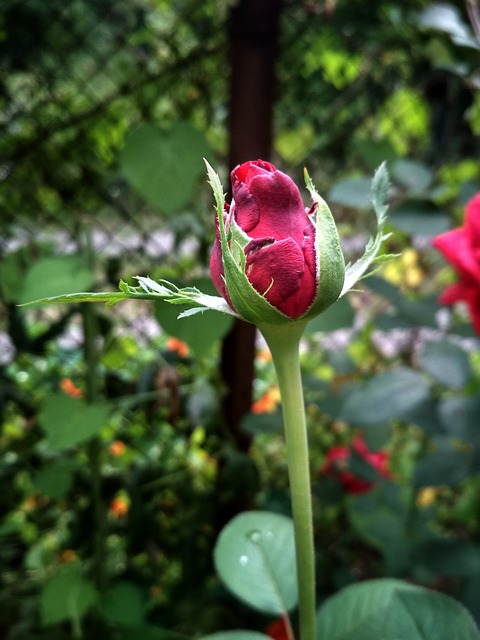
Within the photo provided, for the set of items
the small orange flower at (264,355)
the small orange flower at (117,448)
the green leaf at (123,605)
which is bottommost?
the green leaf at (123,605)

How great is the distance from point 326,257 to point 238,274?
0.03m

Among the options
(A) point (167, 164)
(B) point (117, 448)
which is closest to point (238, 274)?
(A) point (167, 164)

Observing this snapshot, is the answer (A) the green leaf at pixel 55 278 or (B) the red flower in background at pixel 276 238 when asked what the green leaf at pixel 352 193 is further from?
(B) the red flower in background at pixel 276 238

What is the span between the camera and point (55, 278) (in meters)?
0.63

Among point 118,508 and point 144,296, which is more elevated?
point 144,296

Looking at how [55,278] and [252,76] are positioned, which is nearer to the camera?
[55,278]

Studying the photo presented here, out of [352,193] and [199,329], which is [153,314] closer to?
[199,329]

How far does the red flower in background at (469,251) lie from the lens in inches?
23.2

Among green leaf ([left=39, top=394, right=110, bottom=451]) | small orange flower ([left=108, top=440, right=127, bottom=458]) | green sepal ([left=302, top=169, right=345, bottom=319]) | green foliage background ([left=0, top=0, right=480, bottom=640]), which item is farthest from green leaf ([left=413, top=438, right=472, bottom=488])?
green sepal ([left=302, top=169, right=345, bottom=319])

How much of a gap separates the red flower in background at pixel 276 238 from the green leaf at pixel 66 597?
602 millimetres

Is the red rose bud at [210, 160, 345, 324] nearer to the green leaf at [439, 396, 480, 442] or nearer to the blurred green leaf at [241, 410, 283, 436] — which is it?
the green leaf at [439, 396, 480, 442]

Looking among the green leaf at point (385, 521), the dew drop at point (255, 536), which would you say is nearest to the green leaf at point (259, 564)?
the dew drop at point (255, 536)

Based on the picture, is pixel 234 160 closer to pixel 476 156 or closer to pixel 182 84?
pixel 182 84

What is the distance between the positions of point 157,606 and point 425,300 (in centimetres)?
57
